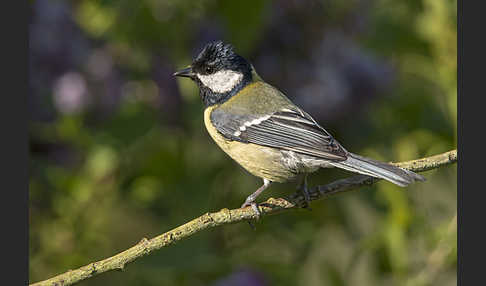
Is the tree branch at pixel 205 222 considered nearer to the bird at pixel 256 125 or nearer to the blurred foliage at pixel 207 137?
the bird at pixel 256 125

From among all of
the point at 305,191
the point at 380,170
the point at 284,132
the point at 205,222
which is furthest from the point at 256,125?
the point at 205,222

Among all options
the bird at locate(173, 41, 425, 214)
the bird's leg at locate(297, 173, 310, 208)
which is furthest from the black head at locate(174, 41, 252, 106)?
the bird's leg at locate(297, 173, 310, 208)

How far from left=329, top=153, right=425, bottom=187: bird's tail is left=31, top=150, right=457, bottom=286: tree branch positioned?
23 millimetres

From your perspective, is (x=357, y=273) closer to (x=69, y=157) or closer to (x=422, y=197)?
(x=422, y=197)

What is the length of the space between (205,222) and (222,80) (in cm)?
71

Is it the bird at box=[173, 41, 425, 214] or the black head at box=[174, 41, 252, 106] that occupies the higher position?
the black head at box=[174, 41, 252, 106]

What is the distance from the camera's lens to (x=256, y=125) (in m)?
1.67

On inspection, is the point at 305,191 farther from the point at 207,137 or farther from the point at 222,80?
the point at 207,137

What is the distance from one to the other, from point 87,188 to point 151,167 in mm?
212

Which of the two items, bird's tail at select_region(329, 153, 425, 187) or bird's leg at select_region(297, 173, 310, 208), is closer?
bird's tail at select_region(329, 153, 425, 187)

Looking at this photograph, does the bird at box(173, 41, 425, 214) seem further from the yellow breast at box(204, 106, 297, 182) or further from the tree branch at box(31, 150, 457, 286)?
the tree branch at box(31, 150, 457, 286)

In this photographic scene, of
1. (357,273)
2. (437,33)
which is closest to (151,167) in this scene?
(357,273)

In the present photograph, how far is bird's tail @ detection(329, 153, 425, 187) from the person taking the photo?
126cm

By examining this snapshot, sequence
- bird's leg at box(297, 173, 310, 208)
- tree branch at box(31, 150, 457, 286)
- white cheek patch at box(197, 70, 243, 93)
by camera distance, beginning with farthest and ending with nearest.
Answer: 1. white cheek patch at box(197, 70, 243, 93)
2. bird's leg at box(297, 173, 310, 208)
3. tree branch at box(31, 150, 457, 286)
